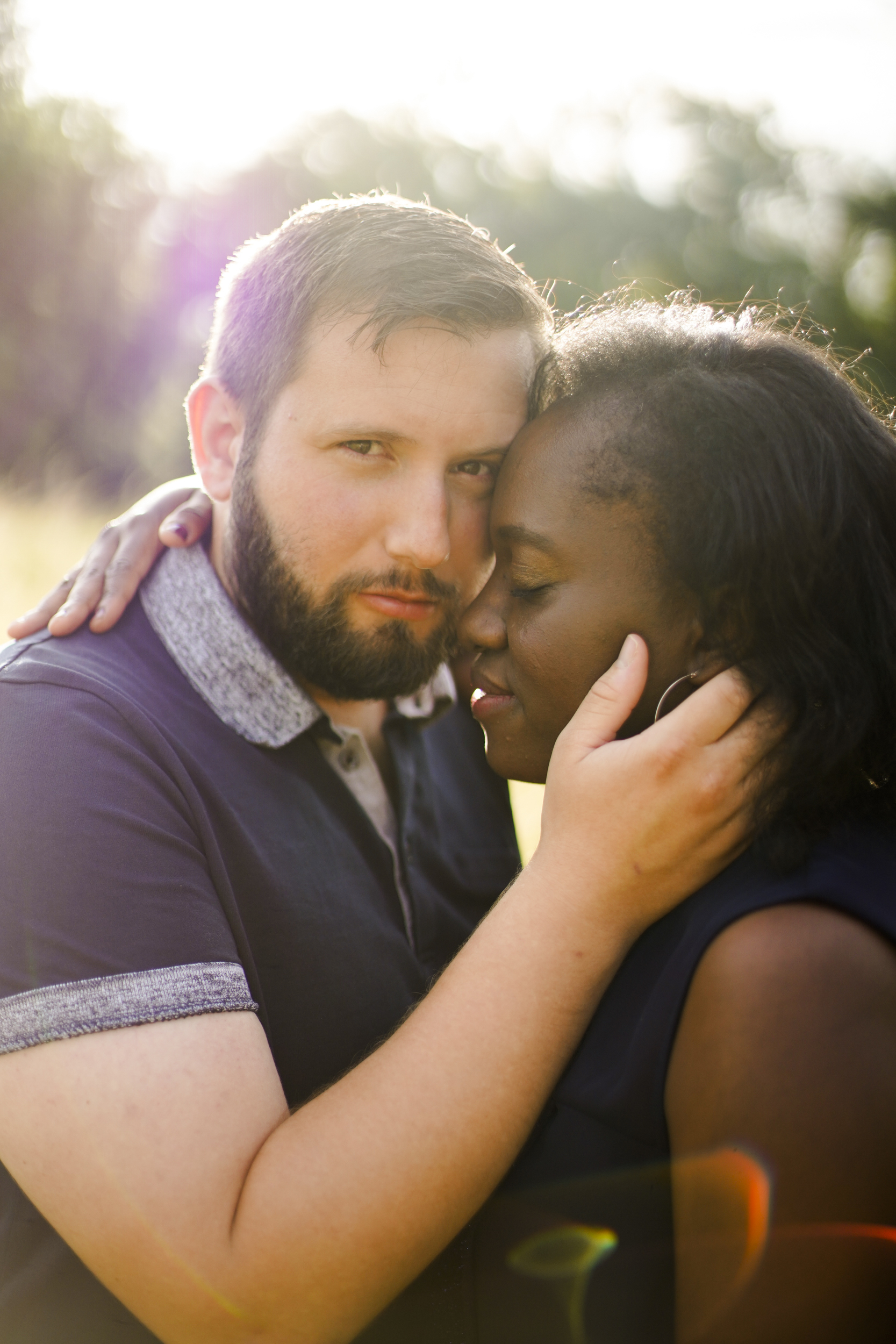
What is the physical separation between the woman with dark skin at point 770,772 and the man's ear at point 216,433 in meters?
0.39

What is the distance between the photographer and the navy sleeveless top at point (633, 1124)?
140 centimetres

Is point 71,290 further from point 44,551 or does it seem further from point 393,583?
point 393,583

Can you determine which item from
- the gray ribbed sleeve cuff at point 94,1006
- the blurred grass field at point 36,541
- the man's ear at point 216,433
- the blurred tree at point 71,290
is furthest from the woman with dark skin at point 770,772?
the blurred tree at point 71,290

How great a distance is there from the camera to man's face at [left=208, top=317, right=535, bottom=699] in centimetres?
205

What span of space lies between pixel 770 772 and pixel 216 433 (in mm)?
1536

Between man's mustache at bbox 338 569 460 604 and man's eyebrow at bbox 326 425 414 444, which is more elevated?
man's eyebrow at bbox 326 425 414 444

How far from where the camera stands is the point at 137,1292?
1.43 m

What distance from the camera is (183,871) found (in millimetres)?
1635

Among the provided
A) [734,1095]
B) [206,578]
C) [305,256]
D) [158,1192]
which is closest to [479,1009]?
[734,1095]

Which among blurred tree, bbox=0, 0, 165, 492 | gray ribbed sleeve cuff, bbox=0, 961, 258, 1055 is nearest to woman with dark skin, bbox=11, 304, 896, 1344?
gray ribbed sleeve cuff, bbox=0, 961, 258, 1055

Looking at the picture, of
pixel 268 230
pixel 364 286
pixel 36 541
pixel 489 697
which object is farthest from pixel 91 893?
pixel 268 230

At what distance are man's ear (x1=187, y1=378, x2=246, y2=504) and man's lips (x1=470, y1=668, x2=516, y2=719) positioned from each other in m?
0.79

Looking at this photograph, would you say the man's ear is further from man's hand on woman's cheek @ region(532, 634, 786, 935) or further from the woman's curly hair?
man's hand on woman's cheek @ region(532, 634, 786, 935)

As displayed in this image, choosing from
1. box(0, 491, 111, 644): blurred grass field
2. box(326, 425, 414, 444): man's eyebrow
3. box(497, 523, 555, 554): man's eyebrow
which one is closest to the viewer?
box(497, 523, 555, 554): man's eyebrow
